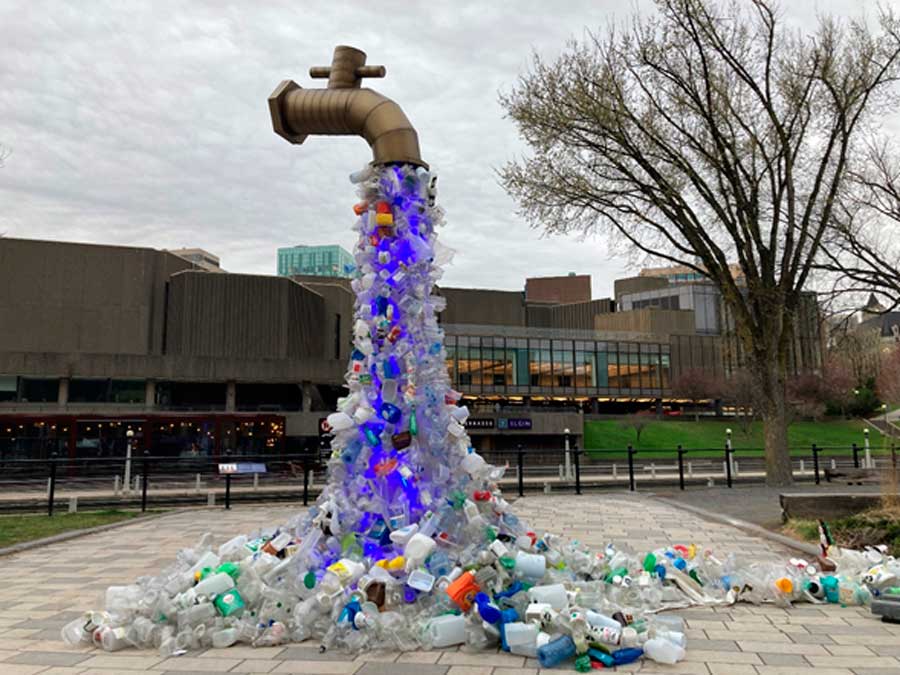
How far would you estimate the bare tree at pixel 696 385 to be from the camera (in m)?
56.2

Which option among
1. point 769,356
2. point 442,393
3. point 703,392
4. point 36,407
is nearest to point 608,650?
point 442,393

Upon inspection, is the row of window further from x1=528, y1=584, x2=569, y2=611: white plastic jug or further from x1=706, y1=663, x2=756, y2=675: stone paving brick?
x1=706, y1=663, x2=756, y2=675: stone paving brick

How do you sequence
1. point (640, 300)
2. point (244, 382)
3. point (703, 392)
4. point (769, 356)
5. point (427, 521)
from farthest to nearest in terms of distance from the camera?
point (640, 300) < point (703, 392) < point (244, 382) < point (769, 356) < point (427, 521)

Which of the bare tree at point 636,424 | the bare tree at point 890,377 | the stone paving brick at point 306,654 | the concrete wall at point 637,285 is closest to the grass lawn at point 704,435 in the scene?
the bare tree at point 636,424

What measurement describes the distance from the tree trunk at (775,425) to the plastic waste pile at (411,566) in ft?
33.2

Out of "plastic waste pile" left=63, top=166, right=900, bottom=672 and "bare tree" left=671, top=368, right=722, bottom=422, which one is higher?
"bare tree" left=671, top=368, right=722, bottom=422

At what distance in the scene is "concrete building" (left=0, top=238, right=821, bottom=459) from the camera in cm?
3712

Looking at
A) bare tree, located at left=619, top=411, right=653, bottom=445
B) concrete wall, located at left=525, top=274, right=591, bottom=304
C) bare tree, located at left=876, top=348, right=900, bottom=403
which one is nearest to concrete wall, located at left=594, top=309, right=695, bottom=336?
bare tree, located at left=619, top=411, right=653, bottom=445

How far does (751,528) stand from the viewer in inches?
348

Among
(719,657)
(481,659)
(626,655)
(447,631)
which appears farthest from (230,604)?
(719,657)

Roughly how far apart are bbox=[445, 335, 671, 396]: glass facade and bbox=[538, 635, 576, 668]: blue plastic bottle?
51.5 metres

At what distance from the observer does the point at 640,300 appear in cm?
7938

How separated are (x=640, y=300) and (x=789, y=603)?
77.6 m

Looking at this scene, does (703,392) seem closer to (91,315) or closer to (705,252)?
(705,252)
